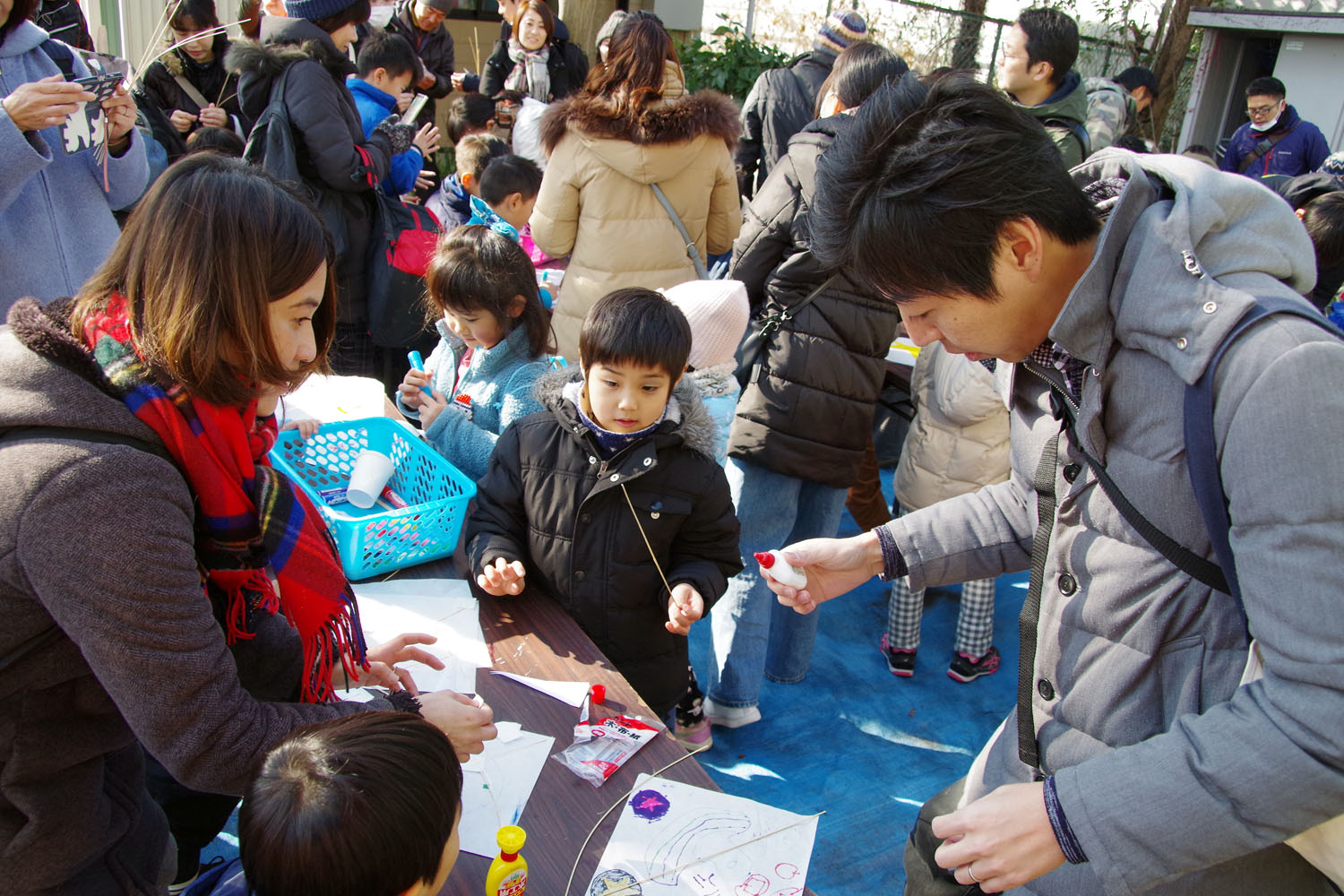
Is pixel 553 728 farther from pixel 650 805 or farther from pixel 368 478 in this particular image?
pixel 368 478

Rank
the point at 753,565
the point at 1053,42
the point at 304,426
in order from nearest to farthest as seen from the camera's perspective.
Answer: the point at 304,426 < the point at 753,565 < the point at 1053,42

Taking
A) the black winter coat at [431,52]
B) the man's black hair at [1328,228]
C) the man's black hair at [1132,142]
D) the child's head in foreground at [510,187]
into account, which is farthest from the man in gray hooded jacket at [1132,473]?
the black winter coat at [431,52]

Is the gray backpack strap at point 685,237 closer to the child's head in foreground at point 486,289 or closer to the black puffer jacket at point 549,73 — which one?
the child's head in foreground at point 486,289

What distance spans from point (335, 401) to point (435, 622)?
1.08 meters

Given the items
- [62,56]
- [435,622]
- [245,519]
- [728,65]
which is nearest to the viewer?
[245,519]

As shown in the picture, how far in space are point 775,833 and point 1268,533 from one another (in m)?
0.81

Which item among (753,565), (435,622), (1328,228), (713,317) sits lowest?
(753,565)

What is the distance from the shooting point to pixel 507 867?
1195 mm

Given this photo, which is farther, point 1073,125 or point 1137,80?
point 1137,80

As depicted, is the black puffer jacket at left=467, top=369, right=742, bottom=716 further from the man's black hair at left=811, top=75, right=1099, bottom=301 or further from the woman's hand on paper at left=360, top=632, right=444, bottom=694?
the man's black hair at left=811, top=75, right=1099, bottom=301

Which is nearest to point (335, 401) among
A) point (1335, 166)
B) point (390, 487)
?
point (390, 487)

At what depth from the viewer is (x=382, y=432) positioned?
7.78ft

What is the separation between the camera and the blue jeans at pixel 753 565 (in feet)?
9.38

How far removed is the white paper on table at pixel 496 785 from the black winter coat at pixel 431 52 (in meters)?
5.32
